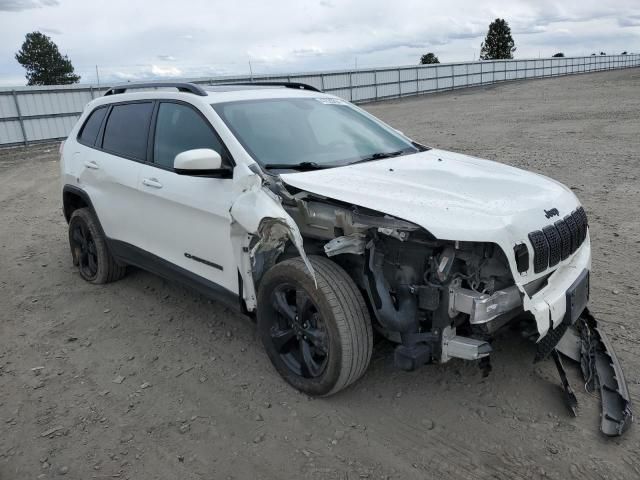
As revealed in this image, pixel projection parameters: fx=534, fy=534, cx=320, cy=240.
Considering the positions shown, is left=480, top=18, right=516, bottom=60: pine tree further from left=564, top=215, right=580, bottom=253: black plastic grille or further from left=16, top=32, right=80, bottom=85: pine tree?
left=564, top=215, right=580, bottom=253: black plastic grille

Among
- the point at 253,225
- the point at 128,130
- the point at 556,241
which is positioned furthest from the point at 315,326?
the point at 128,130

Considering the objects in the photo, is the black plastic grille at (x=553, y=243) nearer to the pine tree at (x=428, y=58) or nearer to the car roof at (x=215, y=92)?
the car roof at (x=215, y=92)

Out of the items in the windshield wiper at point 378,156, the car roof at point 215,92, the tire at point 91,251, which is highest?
the car roof at point 215,92

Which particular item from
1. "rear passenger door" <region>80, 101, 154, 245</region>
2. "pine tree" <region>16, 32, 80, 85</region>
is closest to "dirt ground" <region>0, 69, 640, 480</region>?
"rear passenger door" <region>80, 101, 154, 245</region>

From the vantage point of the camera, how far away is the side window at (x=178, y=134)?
3.69 metres

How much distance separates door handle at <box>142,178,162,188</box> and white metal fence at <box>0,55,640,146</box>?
16.6 meters

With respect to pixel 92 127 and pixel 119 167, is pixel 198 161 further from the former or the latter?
pixel 92 127

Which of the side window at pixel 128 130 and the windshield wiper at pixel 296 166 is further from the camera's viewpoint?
the side window at pixel 128 130

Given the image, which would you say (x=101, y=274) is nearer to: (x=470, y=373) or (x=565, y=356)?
(x=470, y=373)

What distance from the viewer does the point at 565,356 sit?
350 centimetres

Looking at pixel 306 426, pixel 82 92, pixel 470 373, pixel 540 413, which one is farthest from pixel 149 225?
pixel 82 92

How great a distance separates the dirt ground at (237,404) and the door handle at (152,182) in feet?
3.75

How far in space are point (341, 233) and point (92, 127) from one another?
3.16 m

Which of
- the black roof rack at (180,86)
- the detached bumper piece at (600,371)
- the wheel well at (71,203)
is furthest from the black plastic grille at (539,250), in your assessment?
the wheel well at (71,203)
